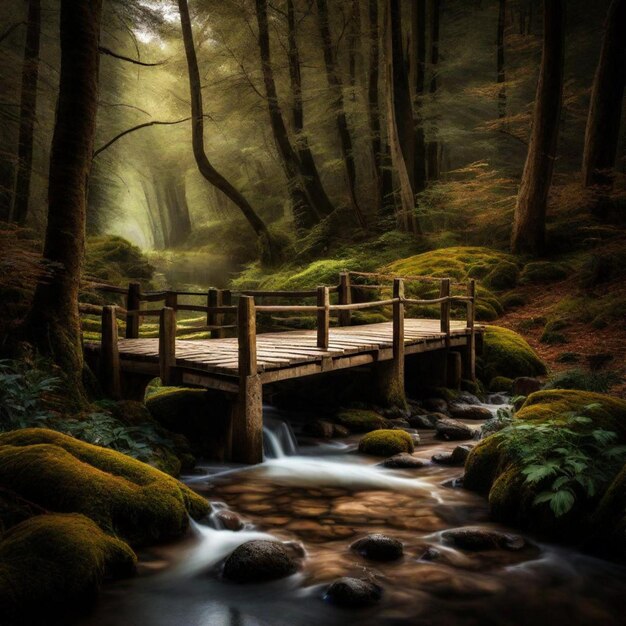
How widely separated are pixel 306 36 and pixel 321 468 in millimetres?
19246

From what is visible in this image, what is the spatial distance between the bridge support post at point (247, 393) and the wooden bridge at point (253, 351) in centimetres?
1

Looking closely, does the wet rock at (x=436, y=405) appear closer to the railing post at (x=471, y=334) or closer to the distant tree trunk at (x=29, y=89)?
the railing post at (x=471, y=334)

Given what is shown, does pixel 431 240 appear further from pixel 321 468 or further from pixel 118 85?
pixel 118 85

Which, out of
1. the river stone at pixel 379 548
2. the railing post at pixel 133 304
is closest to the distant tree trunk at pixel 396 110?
the railing post at pixel 133 304

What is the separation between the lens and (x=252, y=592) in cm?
377

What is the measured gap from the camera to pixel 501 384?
1150 cm

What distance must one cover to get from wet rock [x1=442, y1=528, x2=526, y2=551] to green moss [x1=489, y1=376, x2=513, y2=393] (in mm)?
7278

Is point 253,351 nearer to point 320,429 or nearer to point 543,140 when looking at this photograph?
point 320,429

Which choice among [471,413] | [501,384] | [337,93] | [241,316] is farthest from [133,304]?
[337,93]

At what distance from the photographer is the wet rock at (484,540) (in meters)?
4.38

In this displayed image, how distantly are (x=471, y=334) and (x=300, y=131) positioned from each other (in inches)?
504

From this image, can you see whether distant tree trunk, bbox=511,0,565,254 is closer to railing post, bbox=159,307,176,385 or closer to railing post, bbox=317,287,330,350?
railing post, bbox=317,287,330,350

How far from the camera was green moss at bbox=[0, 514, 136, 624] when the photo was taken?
119 inches

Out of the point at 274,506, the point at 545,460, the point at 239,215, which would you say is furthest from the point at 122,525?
Answer: the point at 239,215
